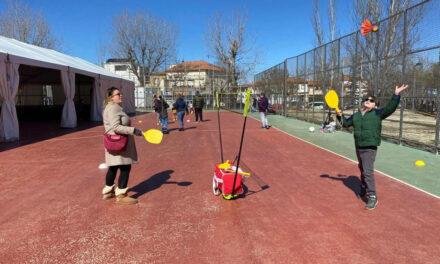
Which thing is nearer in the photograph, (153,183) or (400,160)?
(153,183)

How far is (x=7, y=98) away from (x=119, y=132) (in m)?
11.0

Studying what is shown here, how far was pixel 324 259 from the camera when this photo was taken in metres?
4.69

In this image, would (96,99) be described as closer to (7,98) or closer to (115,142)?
(7,98)

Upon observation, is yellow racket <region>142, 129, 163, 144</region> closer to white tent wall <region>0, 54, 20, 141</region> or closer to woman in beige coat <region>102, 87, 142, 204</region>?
woman in beige coat <region>102, 87, 142, 204</region>

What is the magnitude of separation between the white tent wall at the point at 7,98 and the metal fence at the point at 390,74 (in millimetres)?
11871

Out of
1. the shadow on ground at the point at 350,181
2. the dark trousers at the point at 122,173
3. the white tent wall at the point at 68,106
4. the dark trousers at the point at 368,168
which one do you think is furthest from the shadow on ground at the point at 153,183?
the white tent wall at the point at 68,106

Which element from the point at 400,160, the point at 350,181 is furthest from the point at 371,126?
the point at 400,160

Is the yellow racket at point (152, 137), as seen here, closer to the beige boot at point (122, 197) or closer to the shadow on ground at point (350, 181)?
the beige boot at point (122, 197)

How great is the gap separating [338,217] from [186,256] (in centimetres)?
236

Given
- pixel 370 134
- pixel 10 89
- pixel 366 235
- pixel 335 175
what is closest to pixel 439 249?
pixel 366 235

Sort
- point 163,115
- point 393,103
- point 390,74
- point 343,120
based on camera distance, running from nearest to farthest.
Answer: point 393,103
point 343,120
point 390,74
point 163,115

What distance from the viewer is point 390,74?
48.3 ft

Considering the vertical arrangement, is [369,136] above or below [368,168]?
above

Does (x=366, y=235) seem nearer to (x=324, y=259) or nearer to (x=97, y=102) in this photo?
(x=324, y=259)
